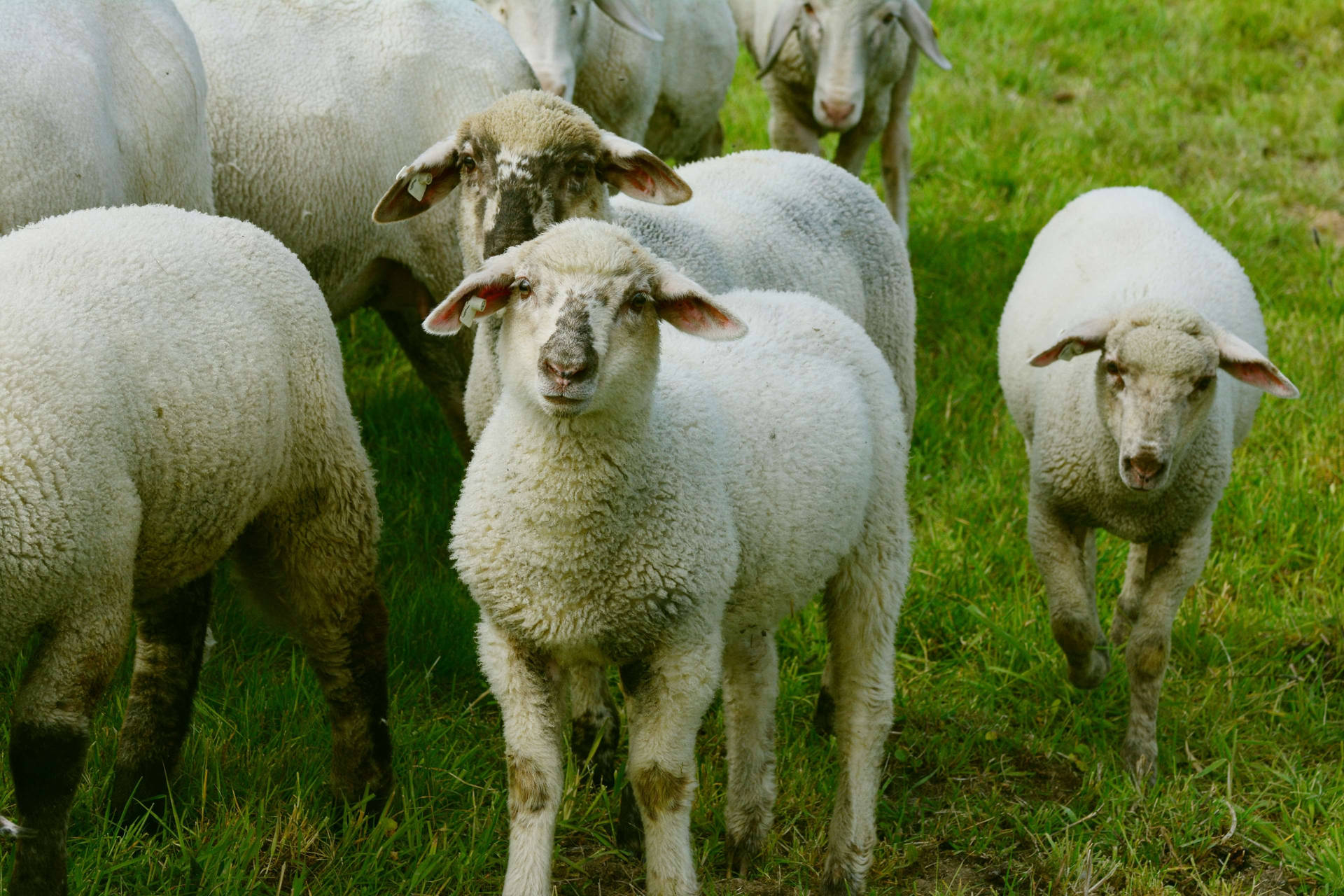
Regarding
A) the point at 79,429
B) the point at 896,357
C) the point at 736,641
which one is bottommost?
the point at 736,641

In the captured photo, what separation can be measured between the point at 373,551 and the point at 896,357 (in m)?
1.86

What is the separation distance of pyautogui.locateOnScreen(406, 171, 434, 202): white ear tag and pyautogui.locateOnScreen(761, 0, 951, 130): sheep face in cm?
314

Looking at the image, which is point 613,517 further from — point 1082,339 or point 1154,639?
point 1154,639

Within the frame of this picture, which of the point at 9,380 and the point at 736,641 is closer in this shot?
the point at 9,380

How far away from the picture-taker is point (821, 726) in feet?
13.3

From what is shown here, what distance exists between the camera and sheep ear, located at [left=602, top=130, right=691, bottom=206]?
3.70 meters

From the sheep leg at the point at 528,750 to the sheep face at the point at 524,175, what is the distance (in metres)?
1.04

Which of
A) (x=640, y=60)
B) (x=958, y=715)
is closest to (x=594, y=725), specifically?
(x=958, y=715)

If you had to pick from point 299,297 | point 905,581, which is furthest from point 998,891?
point 299,297

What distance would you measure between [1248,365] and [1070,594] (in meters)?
0.77

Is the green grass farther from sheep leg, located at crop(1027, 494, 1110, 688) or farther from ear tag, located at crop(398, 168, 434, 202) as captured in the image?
ear tag, located at crop(398, 168, 434, 202)

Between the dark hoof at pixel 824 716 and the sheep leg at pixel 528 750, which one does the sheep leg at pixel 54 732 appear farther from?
the dark hoof at pixel 824 716

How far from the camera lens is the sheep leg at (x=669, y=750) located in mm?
2826

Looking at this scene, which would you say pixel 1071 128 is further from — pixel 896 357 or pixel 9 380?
pixel 9 380
